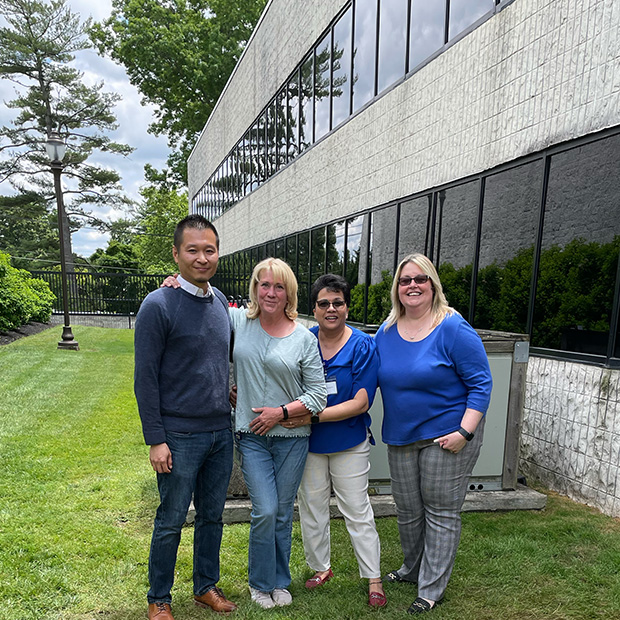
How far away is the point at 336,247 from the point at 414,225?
3.06m

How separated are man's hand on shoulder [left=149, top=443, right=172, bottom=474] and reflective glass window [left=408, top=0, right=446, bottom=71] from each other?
6.28 m

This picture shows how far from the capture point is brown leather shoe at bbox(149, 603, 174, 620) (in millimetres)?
2727

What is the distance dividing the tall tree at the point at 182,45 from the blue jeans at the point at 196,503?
3310 cm

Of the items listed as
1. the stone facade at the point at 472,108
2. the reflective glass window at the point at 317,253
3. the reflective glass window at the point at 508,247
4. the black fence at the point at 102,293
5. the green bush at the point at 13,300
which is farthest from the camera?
the black fence at the point at 102,293

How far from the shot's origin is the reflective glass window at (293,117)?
509 inches

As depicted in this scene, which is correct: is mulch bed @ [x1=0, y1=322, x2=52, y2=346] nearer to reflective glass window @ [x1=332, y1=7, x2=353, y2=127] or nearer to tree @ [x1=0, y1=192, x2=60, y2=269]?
reflective glass window @ [x1=332, y1=7, x2=353, y2=127]

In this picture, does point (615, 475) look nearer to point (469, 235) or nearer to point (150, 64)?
point (469, 235)

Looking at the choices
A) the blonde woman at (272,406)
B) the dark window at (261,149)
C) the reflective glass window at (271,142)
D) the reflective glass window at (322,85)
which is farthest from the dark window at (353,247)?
the dark window at (261,149)

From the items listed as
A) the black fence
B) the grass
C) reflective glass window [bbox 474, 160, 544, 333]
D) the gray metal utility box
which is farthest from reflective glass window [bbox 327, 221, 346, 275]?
the black fence

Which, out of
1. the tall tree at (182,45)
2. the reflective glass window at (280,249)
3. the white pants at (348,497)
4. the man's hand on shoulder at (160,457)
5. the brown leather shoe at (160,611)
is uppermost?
the tall tree at (182,45)

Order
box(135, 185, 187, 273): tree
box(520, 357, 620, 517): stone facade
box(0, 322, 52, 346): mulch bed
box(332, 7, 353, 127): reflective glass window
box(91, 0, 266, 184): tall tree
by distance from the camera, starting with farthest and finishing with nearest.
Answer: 1. box(135, 185, 187, 273): tree
2. box(91, 0, 266, 184): tall tree
3. box(0, 322, 52, 346): mulch bed
4. box(332, 7, 353, 127): reflective glass window
5. box(520, 357, 620, 517): stone facade

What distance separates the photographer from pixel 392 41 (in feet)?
26.3

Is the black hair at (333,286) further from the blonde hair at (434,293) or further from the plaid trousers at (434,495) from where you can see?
the plaid trousers at (434,495)

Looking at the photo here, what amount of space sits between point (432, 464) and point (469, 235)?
3.96m
